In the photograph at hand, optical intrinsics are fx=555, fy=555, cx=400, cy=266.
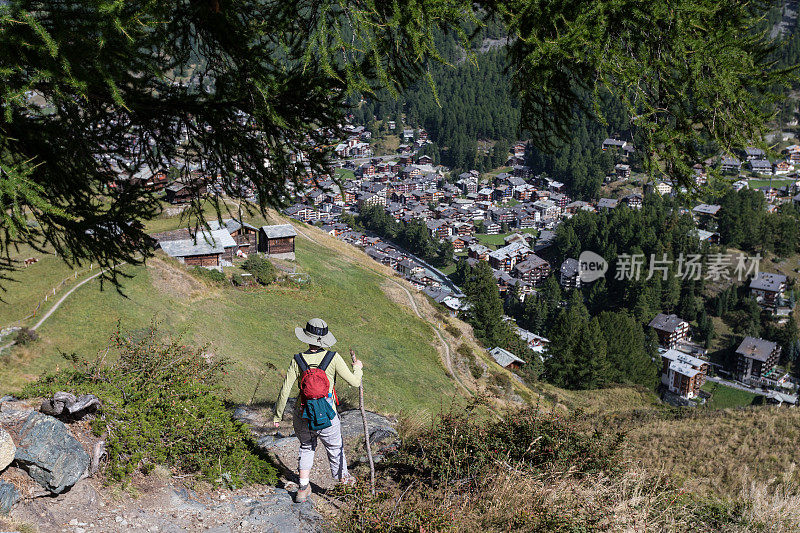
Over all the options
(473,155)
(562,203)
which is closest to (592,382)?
(562,203)

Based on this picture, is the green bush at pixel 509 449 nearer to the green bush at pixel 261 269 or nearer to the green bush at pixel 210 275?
the green bush at pixel 210 275

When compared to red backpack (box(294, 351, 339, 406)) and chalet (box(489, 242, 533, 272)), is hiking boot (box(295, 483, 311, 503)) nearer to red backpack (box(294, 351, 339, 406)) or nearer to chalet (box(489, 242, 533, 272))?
red backpack (box(294, 351, 339, 406))

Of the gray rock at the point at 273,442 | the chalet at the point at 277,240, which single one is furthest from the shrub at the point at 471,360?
the gray rock at the point at 273,442

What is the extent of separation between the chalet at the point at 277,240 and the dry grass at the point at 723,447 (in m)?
22.6

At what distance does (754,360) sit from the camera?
76.8 m

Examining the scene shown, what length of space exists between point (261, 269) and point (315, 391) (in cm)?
2429

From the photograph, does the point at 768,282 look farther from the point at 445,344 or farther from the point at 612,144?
the point at 445,344

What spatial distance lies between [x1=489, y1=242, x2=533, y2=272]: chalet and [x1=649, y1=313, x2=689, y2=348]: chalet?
26807 millimetres

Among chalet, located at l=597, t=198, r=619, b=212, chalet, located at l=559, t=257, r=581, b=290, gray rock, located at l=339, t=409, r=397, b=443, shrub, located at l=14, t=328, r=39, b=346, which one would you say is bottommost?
chalet, located at l=559, t=257, r=581, b=290

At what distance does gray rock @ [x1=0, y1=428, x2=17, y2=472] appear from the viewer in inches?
185

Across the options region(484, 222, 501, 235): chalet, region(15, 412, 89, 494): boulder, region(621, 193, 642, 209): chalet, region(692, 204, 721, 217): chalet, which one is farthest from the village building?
region(15, 412, 89, 494): boulder

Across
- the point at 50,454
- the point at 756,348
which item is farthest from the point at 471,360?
the point at 756,348

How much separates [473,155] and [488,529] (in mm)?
155526

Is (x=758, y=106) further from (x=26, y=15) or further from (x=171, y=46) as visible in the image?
(x=26, y=15)
